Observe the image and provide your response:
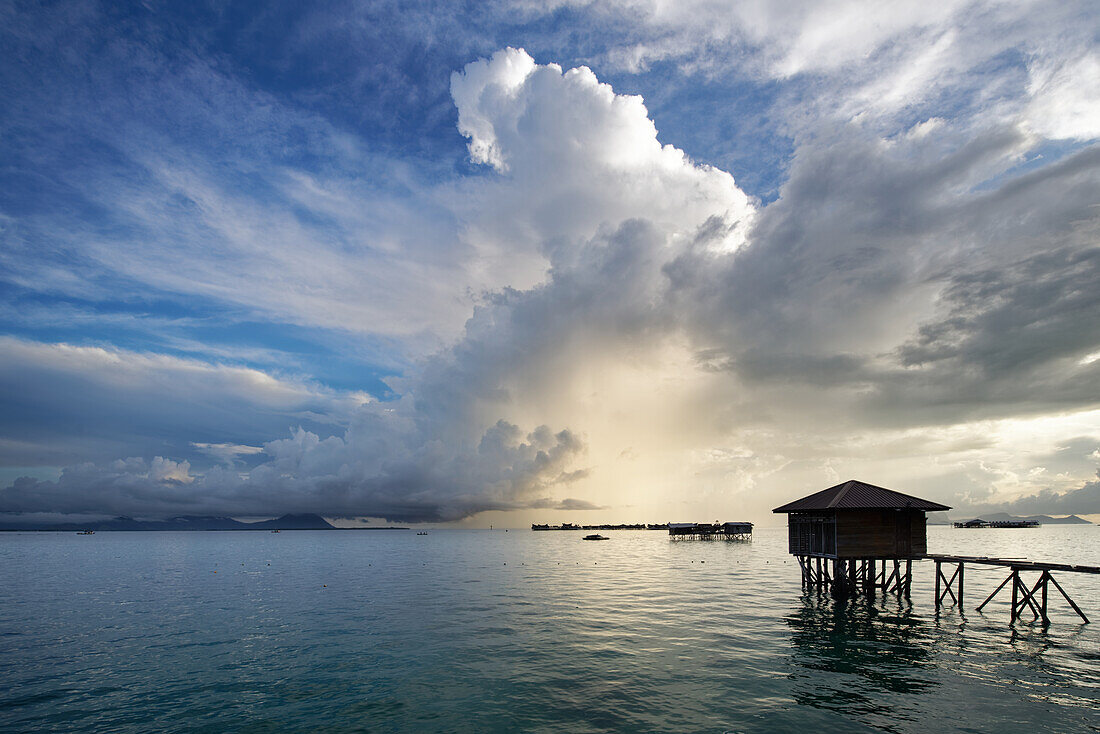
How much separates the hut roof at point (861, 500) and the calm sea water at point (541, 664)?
795 centimetres

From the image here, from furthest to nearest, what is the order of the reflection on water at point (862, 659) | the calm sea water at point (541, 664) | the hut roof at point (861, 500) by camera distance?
1. the hut roof at point (861, 500)
2. the reflection on water at point (862, 659)
3. the calm sea water at point (541, 664)

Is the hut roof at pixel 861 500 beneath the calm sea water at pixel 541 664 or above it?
above

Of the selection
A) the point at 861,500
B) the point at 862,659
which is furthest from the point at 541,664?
the point at 861,500

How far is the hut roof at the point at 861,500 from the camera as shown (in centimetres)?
4253

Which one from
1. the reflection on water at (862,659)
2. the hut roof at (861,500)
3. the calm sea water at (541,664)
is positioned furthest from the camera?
the hut roof at (861,500)

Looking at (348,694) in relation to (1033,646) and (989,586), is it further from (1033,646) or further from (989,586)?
(989,586)

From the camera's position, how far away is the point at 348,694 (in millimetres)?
24203

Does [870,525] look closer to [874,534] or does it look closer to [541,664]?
[874,534]

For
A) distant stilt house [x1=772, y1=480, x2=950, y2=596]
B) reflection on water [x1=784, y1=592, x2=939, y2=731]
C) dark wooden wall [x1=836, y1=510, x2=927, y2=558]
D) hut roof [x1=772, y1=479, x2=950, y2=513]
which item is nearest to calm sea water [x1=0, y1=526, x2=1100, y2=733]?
reflection on water [x1=784, y1=592, x2=939, y2=731]

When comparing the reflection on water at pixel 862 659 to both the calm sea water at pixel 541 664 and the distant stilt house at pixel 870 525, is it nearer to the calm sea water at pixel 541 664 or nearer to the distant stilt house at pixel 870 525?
the calm sea water at pixel 541 664

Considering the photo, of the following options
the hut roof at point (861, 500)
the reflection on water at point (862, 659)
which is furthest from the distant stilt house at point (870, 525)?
the reflection on water at point (862, 659)

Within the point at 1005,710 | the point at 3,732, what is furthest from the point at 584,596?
the point at 3,732

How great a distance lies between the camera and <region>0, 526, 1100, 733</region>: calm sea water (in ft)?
69.9

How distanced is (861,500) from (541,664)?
2957 centimetres
